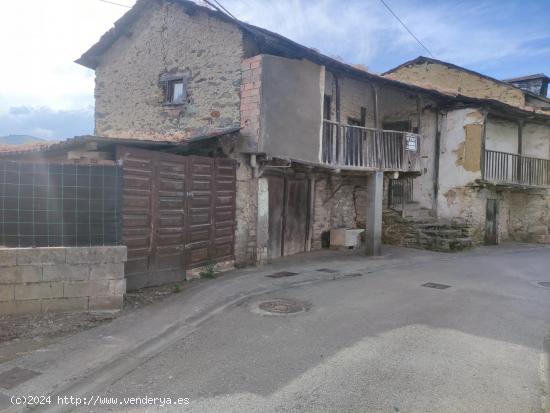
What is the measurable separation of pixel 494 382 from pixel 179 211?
19.4 ft

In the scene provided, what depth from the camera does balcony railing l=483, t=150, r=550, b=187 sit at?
1680 cm

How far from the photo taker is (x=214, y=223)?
9.32 m

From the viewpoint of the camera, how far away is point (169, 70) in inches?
452

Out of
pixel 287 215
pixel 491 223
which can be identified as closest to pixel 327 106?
pixel 287 215

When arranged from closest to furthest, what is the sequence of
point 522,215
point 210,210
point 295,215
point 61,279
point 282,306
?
point 61,279
point 282,306
point 210,210
point 295,215
point 522,215

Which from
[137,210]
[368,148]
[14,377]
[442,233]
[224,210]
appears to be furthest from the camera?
[442,233]

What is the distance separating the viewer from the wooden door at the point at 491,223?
17764 mm

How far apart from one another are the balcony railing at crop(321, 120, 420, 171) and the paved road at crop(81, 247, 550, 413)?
14.9 ft

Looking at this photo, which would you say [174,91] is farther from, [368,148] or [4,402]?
[4,402]

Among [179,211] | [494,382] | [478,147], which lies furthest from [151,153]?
[478,147]

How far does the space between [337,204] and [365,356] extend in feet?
33.8

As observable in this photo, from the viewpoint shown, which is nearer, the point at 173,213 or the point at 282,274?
the point at 173,213

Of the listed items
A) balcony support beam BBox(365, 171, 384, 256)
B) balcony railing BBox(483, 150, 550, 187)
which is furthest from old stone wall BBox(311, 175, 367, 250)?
balcony railing BBox(483, 150, 550, 187)

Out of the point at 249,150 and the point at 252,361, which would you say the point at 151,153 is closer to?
the point at 249,150
